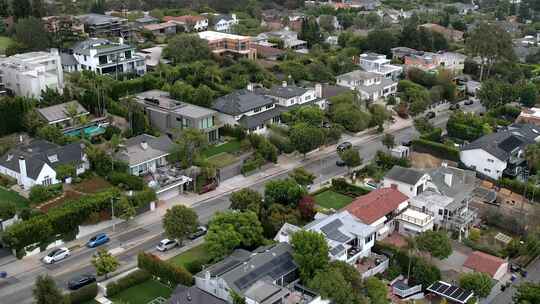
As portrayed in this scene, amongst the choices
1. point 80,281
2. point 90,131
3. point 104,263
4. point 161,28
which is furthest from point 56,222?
point 161,28

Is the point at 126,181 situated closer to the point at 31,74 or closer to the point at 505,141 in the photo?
the point at 31,74

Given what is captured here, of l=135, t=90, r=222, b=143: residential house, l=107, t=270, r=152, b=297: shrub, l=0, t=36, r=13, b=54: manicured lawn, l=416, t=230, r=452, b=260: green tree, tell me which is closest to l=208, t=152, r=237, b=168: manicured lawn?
l=135, t=90, r=222, b=143: residential house

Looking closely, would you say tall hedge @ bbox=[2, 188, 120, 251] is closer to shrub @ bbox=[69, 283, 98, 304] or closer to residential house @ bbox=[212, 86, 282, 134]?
shrub @ bbox=[69, 283, 98, 304]

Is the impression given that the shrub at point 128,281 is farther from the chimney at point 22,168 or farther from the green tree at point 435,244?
the green tree at point 435,244

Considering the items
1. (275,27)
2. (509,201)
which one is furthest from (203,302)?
(275,27)

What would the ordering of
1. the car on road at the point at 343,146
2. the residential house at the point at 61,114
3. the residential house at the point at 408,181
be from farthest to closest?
the car on road at the point at 343,146, the residential house at the point at 61,114, the residential house at the point at 408,181

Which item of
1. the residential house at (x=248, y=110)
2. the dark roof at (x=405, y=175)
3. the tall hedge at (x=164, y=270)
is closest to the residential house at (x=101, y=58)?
the residential house at (x=248, y=110)
